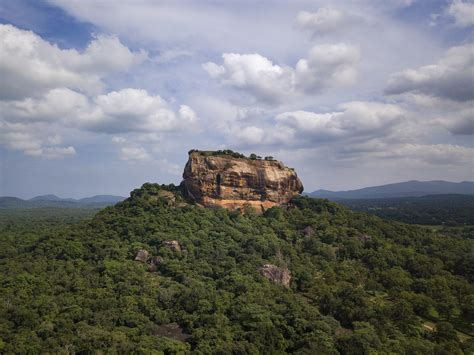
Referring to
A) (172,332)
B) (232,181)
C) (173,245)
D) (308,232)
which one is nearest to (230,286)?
(172,332)

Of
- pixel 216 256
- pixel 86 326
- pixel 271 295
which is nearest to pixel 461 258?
pixel 271 295

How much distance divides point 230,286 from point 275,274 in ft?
28.0

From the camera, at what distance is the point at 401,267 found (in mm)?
61500

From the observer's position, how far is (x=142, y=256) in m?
55.5

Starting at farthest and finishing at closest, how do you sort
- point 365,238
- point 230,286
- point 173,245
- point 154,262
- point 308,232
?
point 308,232 < point 365,238 < point 173,245 < point 154,262 < point 230,286

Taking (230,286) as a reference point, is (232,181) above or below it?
above

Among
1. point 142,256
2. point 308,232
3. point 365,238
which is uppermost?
point 308,232

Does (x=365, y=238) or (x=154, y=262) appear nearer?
(x=154, y=262)

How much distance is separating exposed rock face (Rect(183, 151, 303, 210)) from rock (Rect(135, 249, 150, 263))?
64.8 feet

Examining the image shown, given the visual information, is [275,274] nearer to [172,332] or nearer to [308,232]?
[308,232]

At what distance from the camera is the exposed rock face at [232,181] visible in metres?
73.4

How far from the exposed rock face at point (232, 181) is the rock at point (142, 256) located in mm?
19745

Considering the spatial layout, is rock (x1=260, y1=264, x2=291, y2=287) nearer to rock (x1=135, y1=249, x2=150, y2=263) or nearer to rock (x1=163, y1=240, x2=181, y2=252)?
rock (x1=163, y1=240, x2=181, y2=252)

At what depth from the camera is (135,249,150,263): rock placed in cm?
5509
